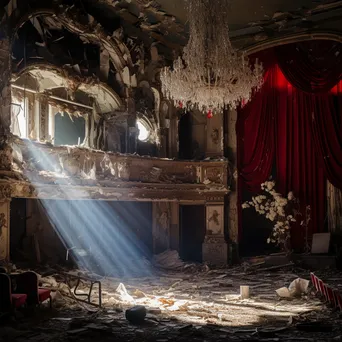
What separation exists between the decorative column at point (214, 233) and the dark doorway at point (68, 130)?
3178 mm

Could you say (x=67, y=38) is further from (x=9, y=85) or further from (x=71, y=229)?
(x=71, y=229)

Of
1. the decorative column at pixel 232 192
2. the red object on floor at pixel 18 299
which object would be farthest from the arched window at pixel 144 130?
the red object on floor at pixel 18 299

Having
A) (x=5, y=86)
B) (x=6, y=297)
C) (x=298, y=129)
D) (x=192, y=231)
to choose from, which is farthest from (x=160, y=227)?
(x=6, y=297)

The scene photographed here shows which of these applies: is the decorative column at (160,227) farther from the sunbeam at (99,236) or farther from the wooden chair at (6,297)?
the wooden chair at (6,297)

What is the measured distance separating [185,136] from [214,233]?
253 cm

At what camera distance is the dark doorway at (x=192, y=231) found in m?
12.0

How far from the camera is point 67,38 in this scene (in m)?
9.99

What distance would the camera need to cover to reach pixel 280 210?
11.1m

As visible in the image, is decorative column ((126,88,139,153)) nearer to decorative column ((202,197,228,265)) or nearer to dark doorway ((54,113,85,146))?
dark doorway ((54,113,85,146))

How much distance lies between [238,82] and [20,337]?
5.10 metres

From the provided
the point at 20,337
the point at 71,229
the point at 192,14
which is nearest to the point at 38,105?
the point at 71,229

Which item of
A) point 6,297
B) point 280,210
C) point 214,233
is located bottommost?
point 6,297

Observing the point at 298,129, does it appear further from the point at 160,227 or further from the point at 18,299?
the point at 18,299

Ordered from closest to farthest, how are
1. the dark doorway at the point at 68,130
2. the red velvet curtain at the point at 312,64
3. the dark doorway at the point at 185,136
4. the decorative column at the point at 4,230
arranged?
1. the decorative column at the point at 4,230
2. the dark doorway at the point at 68,130
3. the red velvet curtain at the point at 312,64
4. the dark doorway at the point at 185,136
